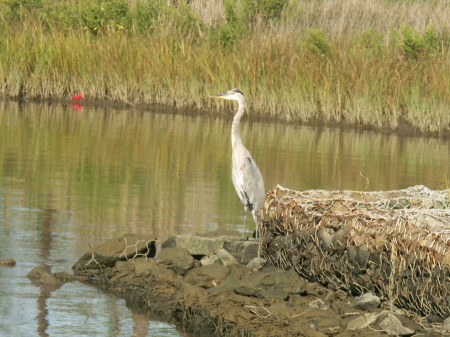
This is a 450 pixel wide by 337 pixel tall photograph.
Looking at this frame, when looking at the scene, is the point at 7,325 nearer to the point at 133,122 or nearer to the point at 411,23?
the point at 133,122

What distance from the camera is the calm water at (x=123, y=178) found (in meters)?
7.43

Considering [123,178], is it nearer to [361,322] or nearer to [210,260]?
[210,260]

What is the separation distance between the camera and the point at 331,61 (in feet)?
80.3

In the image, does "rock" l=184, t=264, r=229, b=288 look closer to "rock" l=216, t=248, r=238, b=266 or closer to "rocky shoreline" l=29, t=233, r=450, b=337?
"rocky shoreline" l=29, t=233, r=450, b=337

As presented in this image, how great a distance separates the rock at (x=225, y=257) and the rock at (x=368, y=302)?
4.76ft

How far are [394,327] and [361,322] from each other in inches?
9.3

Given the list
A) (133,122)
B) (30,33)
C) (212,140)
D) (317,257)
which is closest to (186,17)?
(30,33)

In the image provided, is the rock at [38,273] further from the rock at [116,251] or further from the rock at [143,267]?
the rock at [143,267]

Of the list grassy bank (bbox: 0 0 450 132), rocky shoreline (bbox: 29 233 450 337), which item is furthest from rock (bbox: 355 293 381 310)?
grassy bank (bbox: 0 0 450 132)

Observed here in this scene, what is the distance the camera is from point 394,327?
255 inches

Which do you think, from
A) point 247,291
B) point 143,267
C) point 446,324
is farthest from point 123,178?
point 446,324

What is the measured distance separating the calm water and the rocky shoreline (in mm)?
219

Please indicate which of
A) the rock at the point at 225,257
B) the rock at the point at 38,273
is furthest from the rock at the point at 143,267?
the rock at the point at 38,273

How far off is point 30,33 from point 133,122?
673 centimetres
